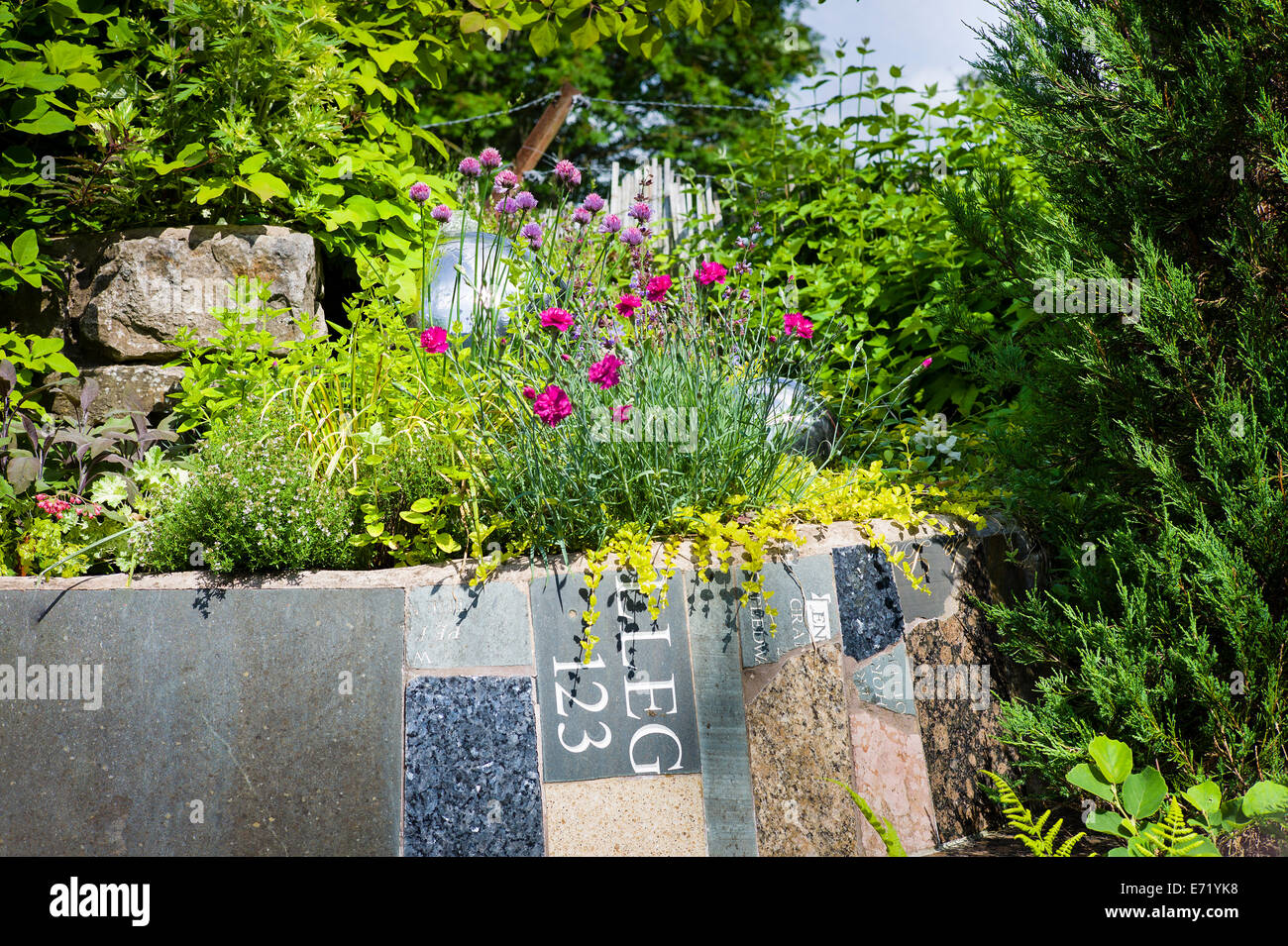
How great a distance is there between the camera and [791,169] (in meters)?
5.19

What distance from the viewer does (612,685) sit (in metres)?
2.41

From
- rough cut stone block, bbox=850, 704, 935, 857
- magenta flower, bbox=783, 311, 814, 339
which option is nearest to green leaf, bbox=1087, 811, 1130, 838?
rough cut stone block, bbox=850, 704, 935, 857

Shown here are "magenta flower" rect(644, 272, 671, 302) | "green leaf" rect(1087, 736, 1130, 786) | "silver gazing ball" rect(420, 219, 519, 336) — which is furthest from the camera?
"silver gazing ball" rect(420, 219, 519, 336)

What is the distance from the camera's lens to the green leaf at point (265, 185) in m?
3.30

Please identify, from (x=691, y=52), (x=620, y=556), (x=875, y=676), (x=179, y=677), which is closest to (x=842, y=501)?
(x=875, y=676)

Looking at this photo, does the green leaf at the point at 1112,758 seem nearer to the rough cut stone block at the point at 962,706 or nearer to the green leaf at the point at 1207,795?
the green leaf at the point at 1207,795

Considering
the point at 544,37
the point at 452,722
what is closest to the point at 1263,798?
the point at 452,722

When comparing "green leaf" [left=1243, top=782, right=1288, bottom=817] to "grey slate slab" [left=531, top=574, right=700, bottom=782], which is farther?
"grey slate slab" [left=531, top=574, right=700, bottom=782]

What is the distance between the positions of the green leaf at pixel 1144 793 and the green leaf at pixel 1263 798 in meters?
0.17

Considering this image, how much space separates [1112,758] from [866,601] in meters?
0.73

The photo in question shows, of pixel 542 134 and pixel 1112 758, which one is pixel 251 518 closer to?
pixel 1112 758

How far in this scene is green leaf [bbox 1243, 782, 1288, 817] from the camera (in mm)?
1947

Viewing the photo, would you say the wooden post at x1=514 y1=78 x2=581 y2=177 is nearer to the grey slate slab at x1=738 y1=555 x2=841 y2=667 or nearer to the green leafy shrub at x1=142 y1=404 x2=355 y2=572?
the green leafy shrub at x1=142 y1=404 x2=355 y2=572

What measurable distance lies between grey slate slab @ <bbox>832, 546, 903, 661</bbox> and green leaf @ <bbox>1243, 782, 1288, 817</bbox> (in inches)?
35.3
